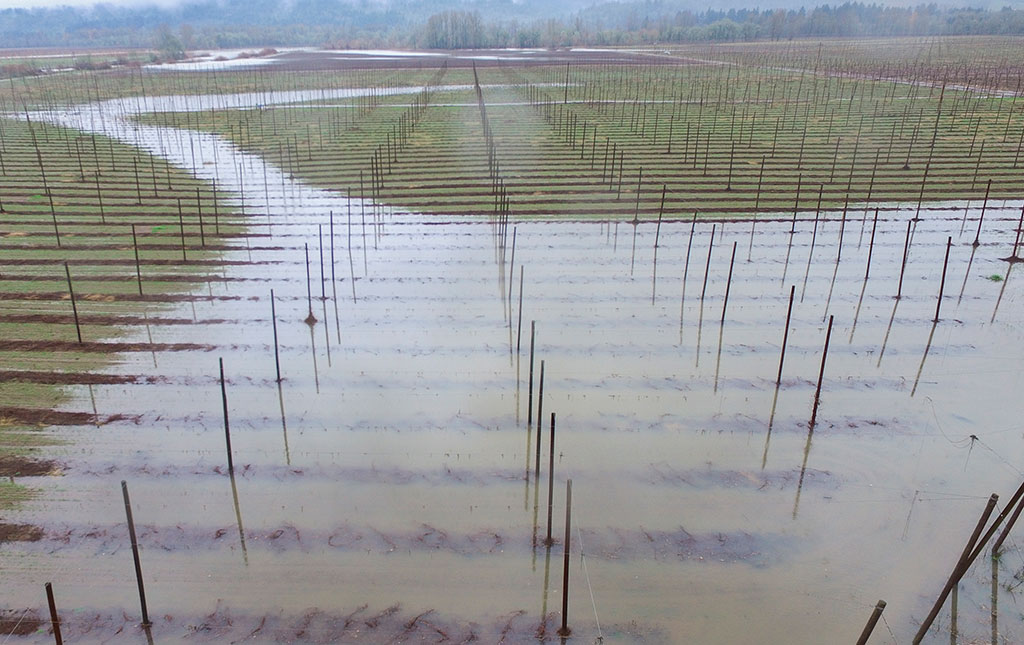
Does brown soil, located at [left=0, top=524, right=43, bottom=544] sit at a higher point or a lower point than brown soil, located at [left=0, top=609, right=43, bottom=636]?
higher

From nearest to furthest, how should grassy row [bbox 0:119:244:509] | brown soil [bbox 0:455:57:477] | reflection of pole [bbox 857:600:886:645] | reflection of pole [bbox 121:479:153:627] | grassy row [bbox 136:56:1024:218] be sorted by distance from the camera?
reflection of pole [bbox 857:600:886:645]
reflection of pole [bbox 121:479:153:627]
brown soil [bbox 0:455:57:477]
grassy row [bbox 0:119:244:509]
grassy row [bbox 136:56:1024:218]

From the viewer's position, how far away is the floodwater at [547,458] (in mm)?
4570

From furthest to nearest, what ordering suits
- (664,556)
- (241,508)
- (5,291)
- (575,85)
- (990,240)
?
(575,85), (990,240), (5,291), (241,508), (664,556)

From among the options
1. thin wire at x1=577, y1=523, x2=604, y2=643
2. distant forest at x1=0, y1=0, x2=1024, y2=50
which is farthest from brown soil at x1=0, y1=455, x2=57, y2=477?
distant forest at x1=0, y1=0, x2=1024, y2=50

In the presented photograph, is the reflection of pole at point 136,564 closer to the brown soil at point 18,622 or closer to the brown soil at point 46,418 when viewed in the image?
the brown soil at point 18,622

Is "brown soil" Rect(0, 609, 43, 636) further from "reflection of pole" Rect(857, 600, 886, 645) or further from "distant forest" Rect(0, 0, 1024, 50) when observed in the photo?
"distant forest" Rect(0, 0, 1024, 50)

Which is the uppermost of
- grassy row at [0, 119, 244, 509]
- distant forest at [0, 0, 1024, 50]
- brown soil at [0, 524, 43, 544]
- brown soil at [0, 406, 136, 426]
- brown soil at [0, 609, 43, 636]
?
distant forest at [0, 0, 1024, 50]

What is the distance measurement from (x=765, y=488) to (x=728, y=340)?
259 cm

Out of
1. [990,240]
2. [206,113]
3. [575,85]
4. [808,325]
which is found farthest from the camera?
[575,85]

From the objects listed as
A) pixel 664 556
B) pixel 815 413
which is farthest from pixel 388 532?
pixel 815 413

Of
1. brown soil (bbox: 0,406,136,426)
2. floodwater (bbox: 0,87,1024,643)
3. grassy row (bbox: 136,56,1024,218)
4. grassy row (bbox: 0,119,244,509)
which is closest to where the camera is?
floodwater (bbox: 0,87,1024,643)

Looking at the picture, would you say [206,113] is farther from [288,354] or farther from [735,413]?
[735,413]

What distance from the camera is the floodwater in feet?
15.0

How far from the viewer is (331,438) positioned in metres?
6.25
